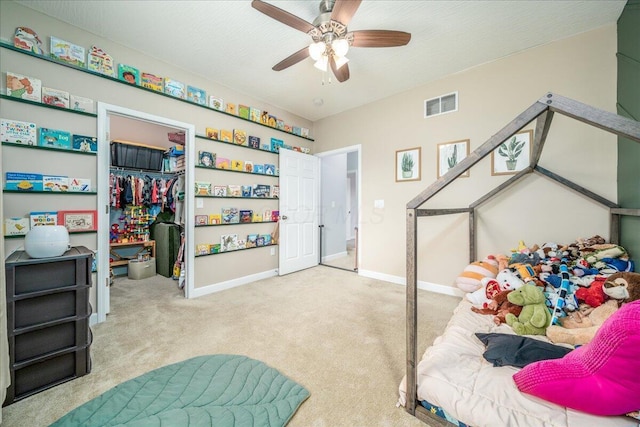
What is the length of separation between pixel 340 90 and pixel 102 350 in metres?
3.82

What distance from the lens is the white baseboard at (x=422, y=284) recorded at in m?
3.09

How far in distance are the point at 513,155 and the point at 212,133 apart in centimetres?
365

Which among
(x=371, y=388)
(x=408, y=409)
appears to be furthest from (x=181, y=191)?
(x=408, y=409)

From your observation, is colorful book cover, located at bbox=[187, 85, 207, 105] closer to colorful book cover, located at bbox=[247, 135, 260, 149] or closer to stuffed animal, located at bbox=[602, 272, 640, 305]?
colorful book cover, located at bbox=[247, 135, 260, 149]

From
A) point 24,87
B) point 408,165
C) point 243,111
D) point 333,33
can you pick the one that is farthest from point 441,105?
point 24,87

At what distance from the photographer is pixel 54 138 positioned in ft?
7.16

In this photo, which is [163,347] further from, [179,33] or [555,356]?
[179,33]

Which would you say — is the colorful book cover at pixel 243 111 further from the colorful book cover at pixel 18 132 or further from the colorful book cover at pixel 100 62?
the colorful book cover at pixel 18 132

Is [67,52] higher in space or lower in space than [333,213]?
higher

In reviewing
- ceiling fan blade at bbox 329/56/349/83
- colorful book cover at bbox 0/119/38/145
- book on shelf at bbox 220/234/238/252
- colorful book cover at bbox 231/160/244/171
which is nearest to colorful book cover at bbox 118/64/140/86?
colorful book cover at bbox 0/119/38/145

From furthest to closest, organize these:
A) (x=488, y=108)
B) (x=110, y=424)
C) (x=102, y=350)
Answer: (x=488, y=108) → (x=102, y=350) → (x=110, y=424)

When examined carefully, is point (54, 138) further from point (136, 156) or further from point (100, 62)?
point (136, 156)

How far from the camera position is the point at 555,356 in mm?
1266

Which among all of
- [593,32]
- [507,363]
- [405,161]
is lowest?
[507,363]
